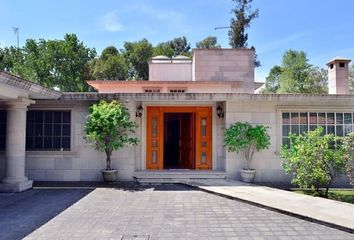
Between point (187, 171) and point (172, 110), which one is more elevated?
point (172, 110)

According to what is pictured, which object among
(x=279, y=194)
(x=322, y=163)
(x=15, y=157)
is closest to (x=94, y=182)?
(x=15, y=157)

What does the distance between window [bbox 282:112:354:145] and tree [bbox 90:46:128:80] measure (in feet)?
→ 82.6

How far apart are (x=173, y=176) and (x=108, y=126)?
2674mm

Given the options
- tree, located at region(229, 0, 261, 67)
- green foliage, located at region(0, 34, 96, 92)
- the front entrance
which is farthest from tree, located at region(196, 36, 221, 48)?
the front entrance

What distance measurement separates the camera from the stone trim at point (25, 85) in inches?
295

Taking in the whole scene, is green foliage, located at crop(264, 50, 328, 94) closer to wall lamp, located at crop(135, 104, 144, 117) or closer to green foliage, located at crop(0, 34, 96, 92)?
green foliage, located at crop(0, 34, 96, 92)

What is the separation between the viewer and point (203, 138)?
11898 mm

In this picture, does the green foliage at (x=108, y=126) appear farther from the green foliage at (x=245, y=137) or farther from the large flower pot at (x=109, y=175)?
the green foliage at (x=245, y=137)

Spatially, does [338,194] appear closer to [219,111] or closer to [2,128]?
[219,111]

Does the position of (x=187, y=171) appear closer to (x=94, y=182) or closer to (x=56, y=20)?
(x=94, y=182)

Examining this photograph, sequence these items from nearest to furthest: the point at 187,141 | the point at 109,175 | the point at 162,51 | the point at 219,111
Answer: the point at 109,175 → the point at 219,111 → the point at 187,141 → the point at 162,51

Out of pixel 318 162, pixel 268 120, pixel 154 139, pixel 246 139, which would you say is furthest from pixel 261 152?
pixel 154 139

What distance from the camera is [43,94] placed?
9531mm

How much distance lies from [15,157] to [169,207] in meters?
4.97
